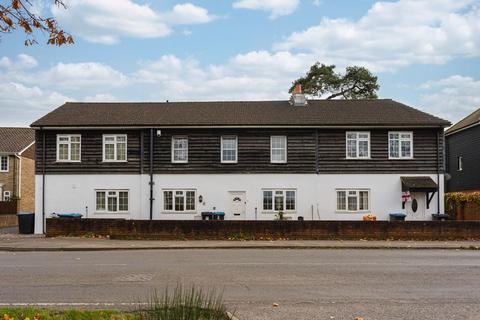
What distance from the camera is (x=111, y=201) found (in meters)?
30.0

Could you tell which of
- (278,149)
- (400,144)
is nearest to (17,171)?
(278,149)

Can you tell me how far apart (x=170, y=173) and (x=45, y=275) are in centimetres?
1671

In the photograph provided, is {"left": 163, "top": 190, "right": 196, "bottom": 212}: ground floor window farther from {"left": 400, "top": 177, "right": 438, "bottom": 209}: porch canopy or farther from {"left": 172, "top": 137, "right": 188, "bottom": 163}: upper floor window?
{"left": 400, "top": 177, "right": 438, "bottom": 209}: porch canopy

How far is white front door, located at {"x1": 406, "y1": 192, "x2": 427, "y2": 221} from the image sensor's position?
29.4 meters

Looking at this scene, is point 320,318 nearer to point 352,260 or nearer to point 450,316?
point 450,316

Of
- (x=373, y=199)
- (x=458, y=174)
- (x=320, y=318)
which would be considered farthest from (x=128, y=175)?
(x=458, y=174)

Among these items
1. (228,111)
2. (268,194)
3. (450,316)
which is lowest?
(450,316)

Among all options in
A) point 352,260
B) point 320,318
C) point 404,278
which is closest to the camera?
point 320,318

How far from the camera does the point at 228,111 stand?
3281 cm

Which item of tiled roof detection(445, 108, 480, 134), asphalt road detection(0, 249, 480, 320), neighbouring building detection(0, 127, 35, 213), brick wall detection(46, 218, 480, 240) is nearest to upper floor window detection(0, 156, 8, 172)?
neighbouring building detection(0, 127, 35, 213)

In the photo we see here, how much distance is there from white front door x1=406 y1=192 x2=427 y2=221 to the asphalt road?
10.3 metres

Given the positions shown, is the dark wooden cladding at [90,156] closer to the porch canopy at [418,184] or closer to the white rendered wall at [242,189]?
the white rendered wall at [242,189]

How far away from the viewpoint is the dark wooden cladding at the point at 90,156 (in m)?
30.1

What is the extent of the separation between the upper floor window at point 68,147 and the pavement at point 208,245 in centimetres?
747
